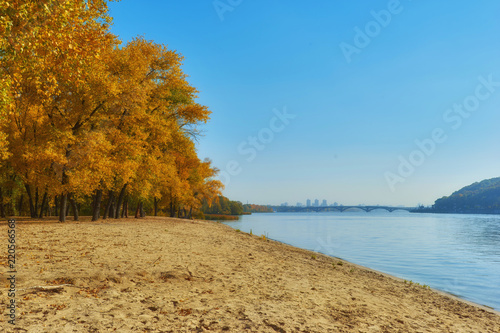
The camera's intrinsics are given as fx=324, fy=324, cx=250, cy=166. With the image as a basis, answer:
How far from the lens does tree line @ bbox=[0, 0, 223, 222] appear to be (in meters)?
10.5

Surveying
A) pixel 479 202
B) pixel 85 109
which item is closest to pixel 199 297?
pixel 85 109

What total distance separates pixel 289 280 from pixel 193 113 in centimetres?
2466

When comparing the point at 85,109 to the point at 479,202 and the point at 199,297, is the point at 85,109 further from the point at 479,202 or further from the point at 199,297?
the point at 479,202

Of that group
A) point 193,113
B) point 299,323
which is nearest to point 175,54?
point 193,113

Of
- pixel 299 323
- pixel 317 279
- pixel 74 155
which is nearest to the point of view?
pixel 299 323

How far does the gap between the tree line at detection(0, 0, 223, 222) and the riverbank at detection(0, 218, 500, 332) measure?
225 inches

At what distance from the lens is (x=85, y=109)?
75.1ft

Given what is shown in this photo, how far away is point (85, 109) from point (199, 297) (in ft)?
64.2

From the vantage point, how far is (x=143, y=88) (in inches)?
1012

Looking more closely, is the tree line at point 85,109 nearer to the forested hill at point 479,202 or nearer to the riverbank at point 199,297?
the riverbank at point 199,297

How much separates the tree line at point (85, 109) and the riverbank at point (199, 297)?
5709 mm

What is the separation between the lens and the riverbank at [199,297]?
6355mm

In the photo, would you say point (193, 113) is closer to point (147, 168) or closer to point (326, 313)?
point (147, 168)

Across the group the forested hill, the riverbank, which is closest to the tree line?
the riverbank
